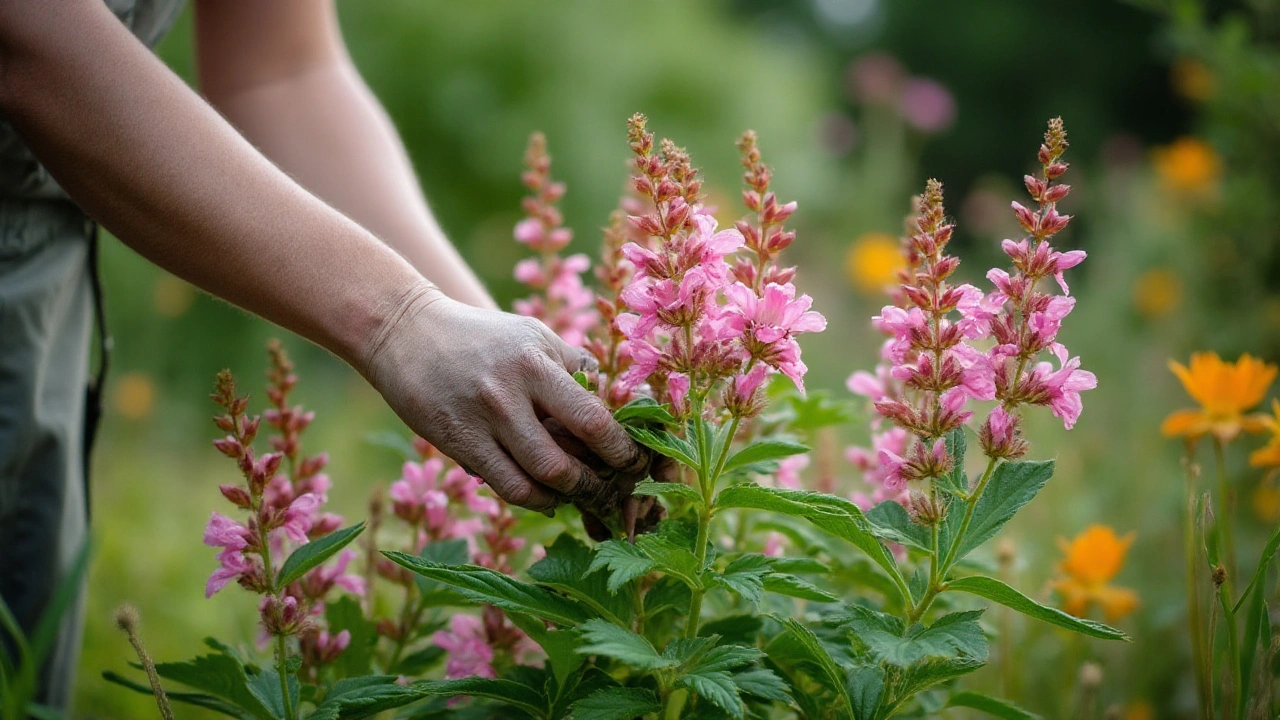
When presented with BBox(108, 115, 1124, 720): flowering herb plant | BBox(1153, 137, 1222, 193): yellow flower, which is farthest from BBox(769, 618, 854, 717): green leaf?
BBox(1153, 137, 1222, 193): yellow flower

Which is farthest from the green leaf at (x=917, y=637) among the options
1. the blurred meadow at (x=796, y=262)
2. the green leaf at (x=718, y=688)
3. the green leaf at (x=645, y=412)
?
the blurred meadow at (x=796, y=262)

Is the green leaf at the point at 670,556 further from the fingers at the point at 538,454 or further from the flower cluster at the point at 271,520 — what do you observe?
the flower cluster at the point at 271,520

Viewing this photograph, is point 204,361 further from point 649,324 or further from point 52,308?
point 649,324

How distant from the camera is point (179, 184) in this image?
3.12 feet

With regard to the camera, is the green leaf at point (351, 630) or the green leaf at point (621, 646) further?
the green leaf at point (351, 630)

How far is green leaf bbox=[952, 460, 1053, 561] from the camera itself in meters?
0.92

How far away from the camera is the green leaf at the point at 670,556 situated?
865 millimetres

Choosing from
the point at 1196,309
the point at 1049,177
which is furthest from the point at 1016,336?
the point at 1196,309

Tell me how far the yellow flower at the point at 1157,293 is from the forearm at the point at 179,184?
10.5 feet

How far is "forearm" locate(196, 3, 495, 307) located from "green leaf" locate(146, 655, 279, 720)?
2.37 ft

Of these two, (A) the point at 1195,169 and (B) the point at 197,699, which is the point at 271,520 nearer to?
(B) the point at 197,699

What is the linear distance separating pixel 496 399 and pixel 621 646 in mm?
241

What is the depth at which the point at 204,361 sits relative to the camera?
214 inches

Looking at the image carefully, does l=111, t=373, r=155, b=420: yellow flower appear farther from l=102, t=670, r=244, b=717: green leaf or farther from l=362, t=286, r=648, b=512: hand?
l=362, t=286, r=648, b=512: hand
